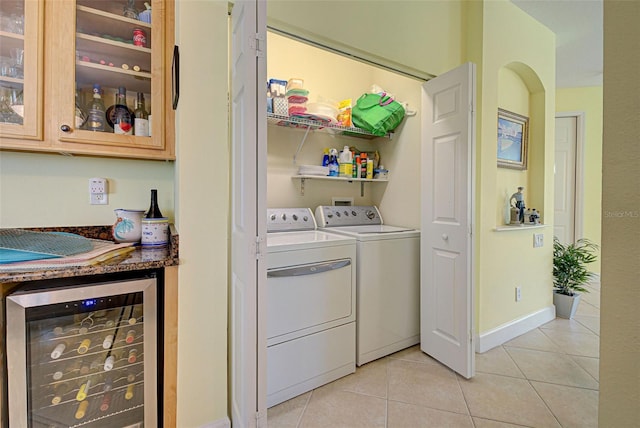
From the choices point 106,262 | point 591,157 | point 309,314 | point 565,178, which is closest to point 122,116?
point 106,262

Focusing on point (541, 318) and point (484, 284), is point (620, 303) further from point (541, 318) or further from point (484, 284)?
point (541, 318)

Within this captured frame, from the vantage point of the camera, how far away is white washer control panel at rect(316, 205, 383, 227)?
8.02 feet

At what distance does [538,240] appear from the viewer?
8.82 feet

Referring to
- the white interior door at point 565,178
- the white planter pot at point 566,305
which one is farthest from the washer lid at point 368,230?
the white interior door at point 565,178

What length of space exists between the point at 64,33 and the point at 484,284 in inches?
116

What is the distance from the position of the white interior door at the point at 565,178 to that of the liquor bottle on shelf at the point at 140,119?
4.91 metres

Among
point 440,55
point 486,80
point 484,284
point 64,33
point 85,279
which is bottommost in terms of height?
point 484,284

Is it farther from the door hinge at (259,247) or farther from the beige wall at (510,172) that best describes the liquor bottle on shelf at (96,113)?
the beige wall at (510,172)

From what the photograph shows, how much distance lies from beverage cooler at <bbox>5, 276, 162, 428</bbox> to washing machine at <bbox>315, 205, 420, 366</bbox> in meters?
1.21

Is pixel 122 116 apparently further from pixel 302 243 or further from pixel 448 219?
pixel 448 219

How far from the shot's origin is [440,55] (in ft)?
7.23

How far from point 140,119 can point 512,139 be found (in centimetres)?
295

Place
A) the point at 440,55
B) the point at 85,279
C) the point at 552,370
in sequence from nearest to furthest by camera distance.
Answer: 1. the point at 85,279
2. the point at 552,370
3. the point at 440,55

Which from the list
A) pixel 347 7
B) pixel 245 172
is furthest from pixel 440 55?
pixel 245 172
